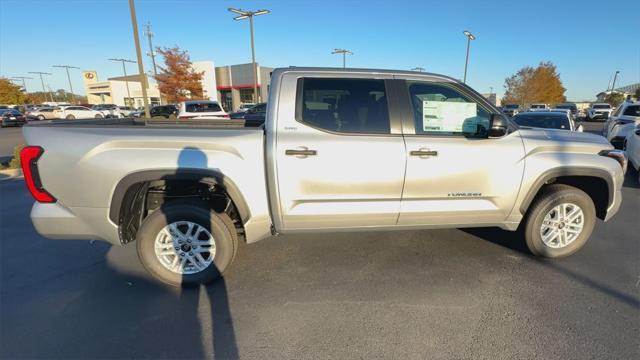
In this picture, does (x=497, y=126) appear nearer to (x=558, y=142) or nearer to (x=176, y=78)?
(x=558, y=142)

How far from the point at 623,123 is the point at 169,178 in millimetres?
11585

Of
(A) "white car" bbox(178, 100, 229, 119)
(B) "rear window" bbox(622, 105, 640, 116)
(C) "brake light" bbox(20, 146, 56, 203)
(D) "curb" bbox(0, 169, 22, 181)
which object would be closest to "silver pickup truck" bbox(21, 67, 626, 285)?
(C) "brake light" bbox(20, 146, 56, 203)

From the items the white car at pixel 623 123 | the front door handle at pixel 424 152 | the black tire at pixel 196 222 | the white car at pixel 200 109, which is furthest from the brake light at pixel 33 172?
the white car at pixel 200 109

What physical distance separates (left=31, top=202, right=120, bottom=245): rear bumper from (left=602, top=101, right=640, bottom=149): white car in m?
11.0

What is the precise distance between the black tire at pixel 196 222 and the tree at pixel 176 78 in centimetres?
3356

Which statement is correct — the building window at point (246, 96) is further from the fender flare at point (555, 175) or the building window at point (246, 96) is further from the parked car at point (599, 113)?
the fender flare at point (555, 175)

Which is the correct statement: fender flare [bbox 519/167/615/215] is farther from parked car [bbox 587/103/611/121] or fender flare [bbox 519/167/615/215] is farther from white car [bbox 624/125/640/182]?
parked car [bbox 587/103/611/121]

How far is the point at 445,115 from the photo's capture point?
302cm

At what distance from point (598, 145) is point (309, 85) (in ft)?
9.99

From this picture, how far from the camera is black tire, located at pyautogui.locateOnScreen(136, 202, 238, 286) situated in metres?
2.79

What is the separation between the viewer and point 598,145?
3.19 m

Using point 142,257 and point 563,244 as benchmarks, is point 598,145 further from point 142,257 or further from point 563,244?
point 142,257

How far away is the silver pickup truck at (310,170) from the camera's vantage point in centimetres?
257

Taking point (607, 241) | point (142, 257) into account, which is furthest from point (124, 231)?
point (607, 241)
